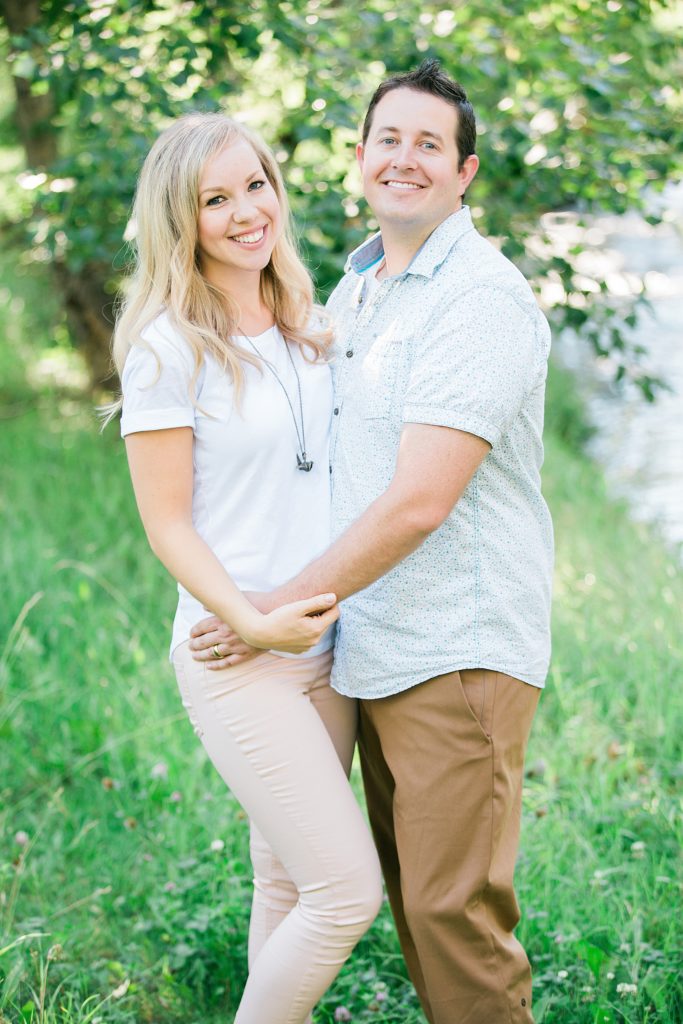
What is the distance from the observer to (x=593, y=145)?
448 centimetres

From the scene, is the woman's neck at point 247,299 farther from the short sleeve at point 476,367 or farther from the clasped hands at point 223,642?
the clasped hands at point 223,642

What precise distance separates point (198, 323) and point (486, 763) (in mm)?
1016

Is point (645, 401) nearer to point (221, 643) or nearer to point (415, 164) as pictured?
point (415, 164)

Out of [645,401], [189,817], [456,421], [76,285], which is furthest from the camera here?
[76,285]

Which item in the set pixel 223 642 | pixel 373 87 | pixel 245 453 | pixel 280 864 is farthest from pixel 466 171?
pixel 373 87

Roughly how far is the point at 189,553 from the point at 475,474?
1.85 feet

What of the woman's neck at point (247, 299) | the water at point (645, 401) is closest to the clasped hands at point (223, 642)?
the woman's neck at point (247, 299)

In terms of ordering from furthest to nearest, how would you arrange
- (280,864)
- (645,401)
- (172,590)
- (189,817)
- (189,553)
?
(645,401)
(172,590)
(189,817)
(280,864)
(189,553)

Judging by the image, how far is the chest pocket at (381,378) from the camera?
2148 mm

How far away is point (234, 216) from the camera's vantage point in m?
2.24

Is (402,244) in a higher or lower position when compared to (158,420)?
higher

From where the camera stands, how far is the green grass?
2.59 metres

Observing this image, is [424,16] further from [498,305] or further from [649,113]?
[498,305]

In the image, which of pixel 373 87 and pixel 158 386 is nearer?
pixel 158 386
